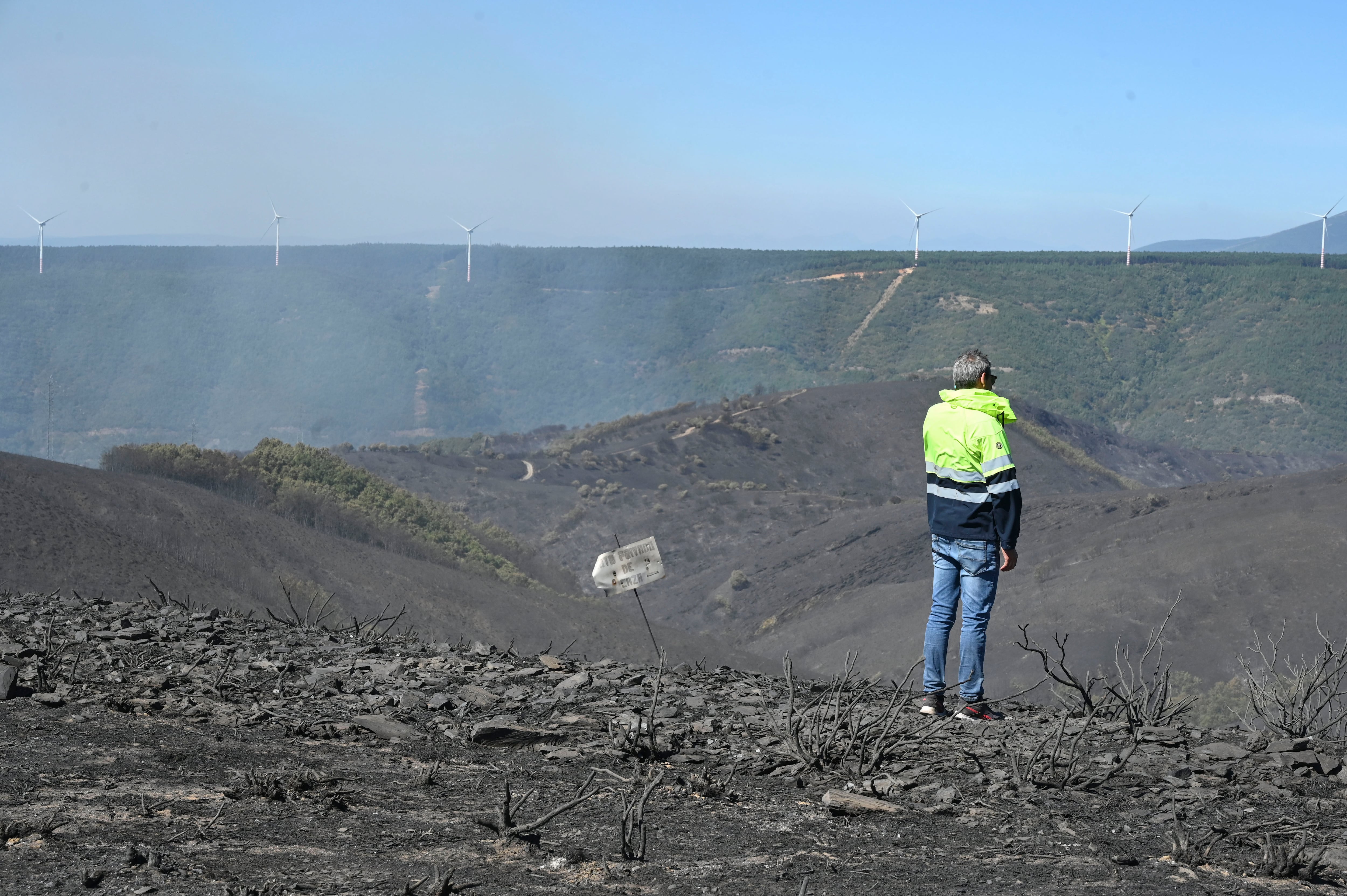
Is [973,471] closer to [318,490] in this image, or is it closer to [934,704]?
[934,704]

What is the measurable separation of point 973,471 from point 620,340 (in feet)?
375

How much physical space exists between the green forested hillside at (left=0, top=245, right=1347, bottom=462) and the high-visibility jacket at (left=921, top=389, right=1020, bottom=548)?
76.5 metres

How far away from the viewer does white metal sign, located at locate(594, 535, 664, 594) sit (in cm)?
588

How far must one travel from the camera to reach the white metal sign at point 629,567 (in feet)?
19.3

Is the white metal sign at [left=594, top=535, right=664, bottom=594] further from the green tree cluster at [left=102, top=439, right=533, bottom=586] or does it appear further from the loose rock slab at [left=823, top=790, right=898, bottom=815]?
the green tree cluster at [left=102, top=439, right=533, bottom=586]

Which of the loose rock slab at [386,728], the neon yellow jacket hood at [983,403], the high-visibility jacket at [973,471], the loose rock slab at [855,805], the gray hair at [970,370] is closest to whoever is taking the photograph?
the loose rock slab at [855,805]

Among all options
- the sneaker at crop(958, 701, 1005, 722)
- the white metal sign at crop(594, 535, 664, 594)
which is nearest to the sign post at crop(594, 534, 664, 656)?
the white metal sign at crop(594, 535, 664, 594)

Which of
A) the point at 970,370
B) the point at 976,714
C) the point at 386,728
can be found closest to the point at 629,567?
the point at 386,728

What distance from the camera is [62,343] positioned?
10462cm

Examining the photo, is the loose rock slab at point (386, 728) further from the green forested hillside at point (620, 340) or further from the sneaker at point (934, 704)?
the green forested hillside at point (620, 340)

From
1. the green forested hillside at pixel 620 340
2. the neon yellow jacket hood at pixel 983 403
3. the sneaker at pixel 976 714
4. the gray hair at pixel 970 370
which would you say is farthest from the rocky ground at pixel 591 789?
the green forested hillside at pixel 620 340

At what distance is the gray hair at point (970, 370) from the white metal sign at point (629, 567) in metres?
1.88

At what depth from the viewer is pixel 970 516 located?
19.5 feet

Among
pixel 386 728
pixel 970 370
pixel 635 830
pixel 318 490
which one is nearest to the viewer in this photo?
pixel 635 830
